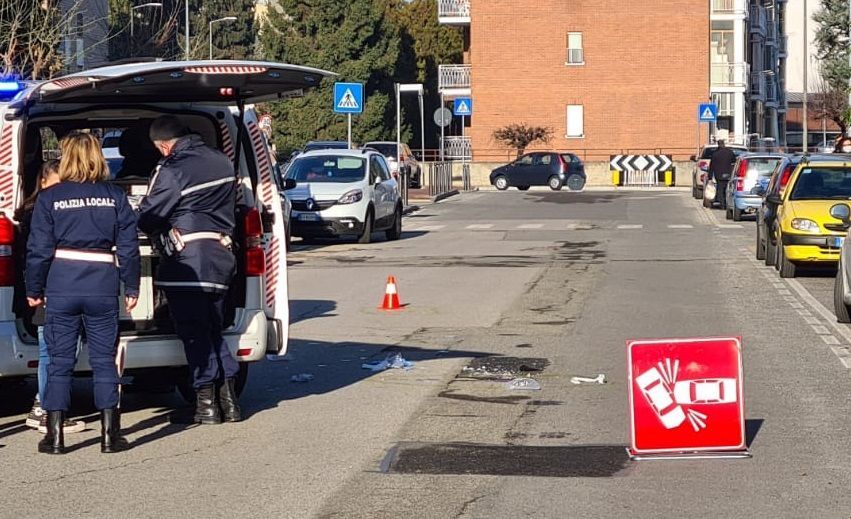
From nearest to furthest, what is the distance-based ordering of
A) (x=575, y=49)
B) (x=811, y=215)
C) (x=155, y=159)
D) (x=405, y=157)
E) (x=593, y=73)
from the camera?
(x=155, y=159) < (x=811, y=215) < (x=405, y=157) < (x=593, y=73) < (x=575, y=49)

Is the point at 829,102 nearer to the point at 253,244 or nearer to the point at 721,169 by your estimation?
the point at 721,169

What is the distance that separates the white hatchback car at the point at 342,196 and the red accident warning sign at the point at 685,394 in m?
18.9

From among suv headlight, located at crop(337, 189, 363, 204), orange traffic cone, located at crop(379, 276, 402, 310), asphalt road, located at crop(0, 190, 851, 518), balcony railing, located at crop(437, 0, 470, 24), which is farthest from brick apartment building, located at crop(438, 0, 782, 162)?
orange traffic cone, located at crop(379, 276, 402, 310)

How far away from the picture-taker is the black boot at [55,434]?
8516 mm

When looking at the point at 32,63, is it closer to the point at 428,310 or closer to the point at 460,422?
the point at 428,310

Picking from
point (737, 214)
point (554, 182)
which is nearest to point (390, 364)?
point (737, 214)

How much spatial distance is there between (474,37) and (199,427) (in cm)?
6196

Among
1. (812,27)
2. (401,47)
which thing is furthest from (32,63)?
(812,27)

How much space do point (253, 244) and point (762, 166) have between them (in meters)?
26.2

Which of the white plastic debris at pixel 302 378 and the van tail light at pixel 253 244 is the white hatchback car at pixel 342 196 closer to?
the white plastic debris at pixel 302 378

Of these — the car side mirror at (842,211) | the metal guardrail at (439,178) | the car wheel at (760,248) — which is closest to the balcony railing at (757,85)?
the metal guardrail at (439,178)

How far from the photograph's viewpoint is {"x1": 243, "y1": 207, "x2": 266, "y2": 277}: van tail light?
9.67 meters

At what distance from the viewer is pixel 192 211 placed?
9109mm

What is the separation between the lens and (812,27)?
11644cm
